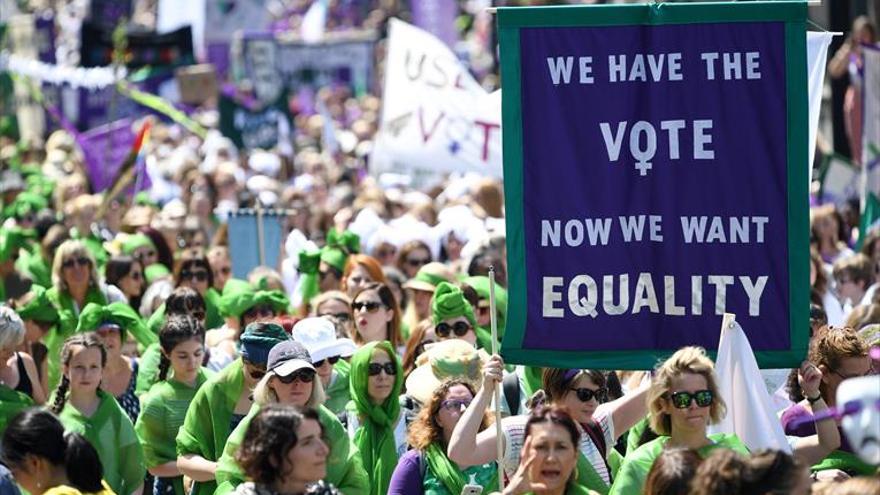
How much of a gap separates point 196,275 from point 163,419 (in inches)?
129

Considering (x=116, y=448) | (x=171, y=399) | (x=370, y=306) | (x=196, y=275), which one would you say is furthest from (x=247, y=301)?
(x=116, y=448)

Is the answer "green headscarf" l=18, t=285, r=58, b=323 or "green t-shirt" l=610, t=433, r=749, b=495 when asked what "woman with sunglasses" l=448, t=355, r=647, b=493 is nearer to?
"green t-shirt" l=610, t=433, r=749, b=495

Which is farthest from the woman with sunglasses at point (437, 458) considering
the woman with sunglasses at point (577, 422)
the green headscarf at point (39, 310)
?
the green headscarf at point (39, 310)

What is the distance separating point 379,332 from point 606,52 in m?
3.28

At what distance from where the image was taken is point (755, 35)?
7.58 metres

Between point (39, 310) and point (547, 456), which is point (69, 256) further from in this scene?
point (547, 456)

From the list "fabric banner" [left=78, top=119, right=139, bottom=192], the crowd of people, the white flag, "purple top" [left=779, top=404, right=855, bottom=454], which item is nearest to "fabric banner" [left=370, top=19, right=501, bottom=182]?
the crowd of people

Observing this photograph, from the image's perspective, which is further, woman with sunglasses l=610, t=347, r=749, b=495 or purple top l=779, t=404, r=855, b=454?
purple top l=779, t=404, r=855, b=454

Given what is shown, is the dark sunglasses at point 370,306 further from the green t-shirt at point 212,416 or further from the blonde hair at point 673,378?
the blonde hair at point 673,378

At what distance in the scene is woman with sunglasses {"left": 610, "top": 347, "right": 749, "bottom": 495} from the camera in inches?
272

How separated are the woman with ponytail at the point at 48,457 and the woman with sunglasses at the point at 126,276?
234 inches

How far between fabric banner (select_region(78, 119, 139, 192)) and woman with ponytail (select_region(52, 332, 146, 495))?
11577 mm

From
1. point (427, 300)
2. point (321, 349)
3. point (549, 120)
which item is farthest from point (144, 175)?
point (549, 120)

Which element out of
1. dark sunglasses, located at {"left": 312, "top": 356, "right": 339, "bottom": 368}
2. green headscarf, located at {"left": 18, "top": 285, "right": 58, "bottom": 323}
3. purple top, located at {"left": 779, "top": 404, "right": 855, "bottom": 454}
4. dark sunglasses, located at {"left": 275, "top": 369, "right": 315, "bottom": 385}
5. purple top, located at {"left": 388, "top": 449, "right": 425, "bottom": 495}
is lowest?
purple top, located at {"left": 388, "top": 449, "right": 425, "bottom": 495}
